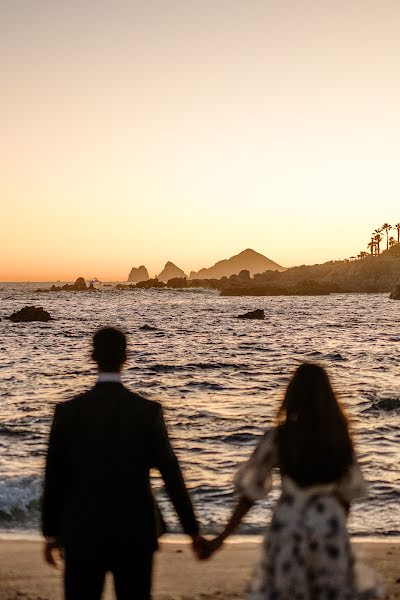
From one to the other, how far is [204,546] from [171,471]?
0.62 meters

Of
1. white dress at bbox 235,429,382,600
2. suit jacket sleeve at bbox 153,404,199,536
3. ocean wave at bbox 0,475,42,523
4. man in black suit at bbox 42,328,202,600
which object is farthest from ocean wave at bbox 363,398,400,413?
man in black suit at bbox 42,328,202,600

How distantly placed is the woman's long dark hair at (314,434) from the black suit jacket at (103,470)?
0.78m

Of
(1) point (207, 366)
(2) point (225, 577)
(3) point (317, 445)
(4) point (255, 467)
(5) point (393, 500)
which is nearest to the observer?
(3) point (317, 445)

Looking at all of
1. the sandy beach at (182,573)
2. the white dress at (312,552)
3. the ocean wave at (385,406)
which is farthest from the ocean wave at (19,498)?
the ocean wave at (385,406)

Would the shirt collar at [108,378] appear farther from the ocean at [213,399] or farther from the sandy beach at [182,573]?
the ocean at [213,399]

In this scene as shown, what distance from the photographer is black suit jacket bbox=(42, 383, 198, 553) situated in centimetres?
382

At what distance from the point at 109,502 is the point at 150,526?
276mm

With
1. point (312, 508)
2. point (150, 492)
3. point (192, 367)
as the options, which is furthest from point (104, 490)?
point (192, 367)

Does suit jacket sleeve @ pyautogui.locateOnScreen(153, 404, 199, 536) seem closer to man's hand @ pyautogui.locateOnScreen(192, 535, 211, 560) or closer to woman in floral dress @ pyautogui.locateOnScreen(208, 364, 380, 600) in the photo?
man's hand @ pyautogui.locateOnScreen(192, 535, 211, 560)

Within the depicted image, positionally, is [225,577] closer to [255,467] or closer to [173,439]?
[255,467]

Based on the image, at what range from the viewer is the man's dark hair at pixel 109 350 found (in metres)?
4.04

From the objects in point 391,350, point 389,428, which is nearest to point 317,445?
point 389,428

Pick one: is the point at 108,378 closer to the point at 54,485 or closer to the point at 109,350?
the point at 109,350

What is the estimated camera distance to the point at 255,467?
3.96 meters
